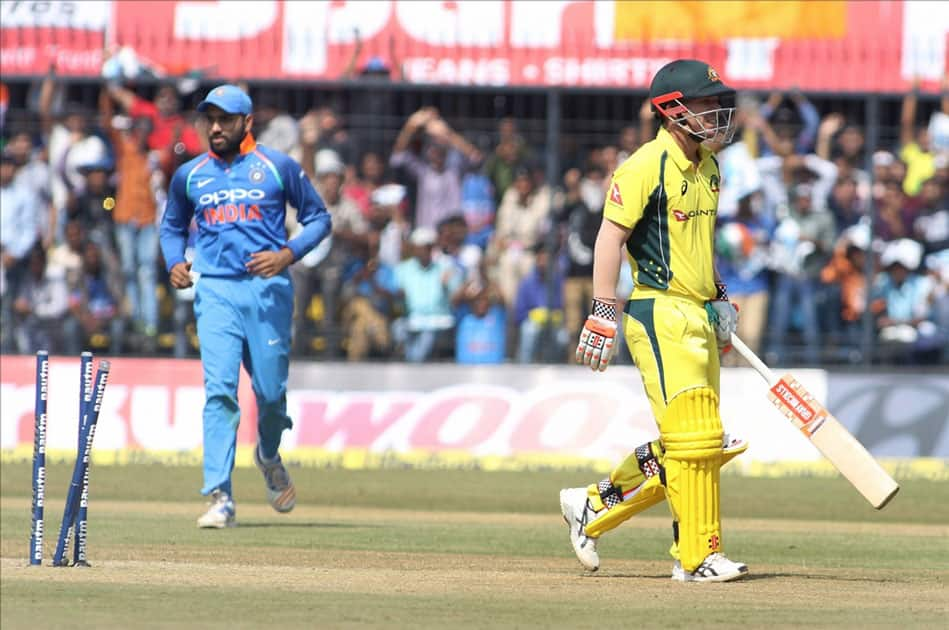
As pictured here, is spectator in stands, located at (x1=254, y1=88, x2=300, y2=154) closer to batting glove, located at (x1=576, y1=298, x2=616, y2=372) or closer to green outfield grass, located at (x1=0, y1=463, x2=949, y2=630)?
green outfield grass, located at (x1=0, y1=463, x2=949, y2=630)

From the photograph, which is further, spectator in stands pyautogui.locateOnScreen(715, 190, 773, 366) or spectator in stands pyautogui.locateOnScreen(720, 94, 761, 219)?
spectator in stands pyautogui.locateOnScreen(720, 94, 761, 219)

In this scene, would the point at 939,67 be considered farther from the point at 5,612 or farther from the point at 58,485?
the point at 5,612

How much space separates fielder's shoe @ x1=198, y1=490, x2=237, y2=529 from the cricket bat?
11.6ft

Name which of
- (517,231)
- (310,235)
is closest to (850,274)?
(517,231)

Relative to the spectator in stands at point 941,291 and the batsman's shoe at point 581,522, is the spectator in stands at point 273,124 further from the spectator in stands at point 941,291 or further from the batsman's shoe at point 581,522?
the batsman's shoe at point 581,522

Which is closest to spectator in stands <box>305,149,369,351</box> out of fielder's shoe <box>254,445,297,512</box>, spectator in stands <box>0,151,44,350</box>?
spectator in stands <box>0,151,44,350</box>

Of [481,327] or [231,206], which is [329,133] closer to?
[481,327]

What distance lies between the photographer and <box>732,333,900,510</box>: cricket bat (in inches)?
334

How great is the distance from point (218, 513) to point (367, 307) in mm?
6544

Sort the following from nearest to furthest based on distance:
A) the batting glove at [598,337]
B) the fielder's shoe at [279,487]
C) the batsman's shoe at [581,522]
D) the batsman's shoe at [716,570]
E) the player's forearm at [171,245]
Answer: the batting glove at [598,337] → the batsman's shoe at [716,570] → the batsman's shoe at [581,522] → the player's forearm at [171,245] → the fielder's shoe at [279,487]

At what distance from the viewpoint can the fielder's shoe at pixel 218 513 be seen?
1073 cm

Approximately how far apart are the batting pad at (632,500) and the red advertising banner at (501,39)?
9167 mm

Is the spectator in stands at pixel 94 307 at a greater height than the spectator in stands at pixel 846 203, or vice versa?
the spectator in stands at pixel 846 203

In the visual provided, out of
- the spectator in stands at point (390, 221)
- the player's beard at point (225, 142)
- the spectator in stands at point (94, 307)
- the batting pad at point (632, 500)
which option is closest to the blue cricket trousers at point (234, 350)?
the player's beard at point (225, 142)
